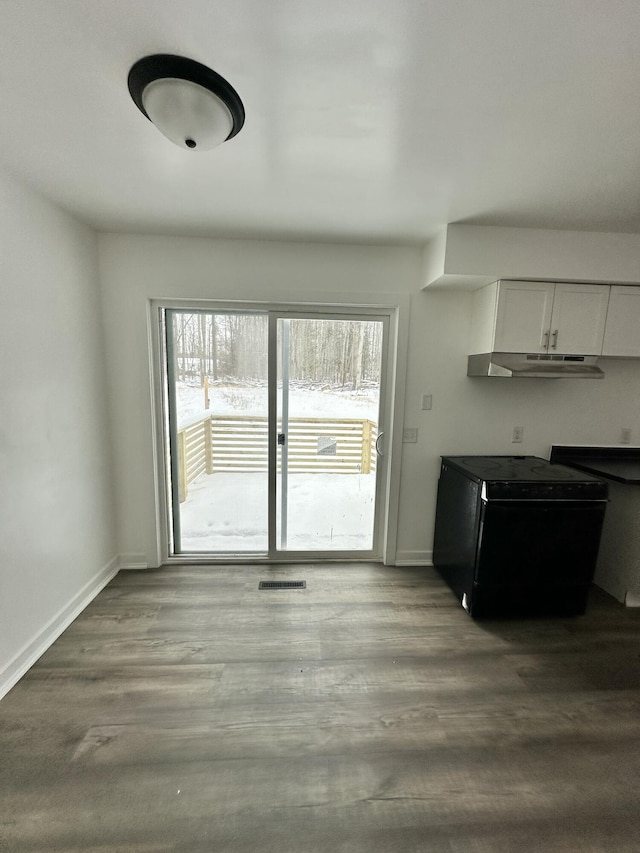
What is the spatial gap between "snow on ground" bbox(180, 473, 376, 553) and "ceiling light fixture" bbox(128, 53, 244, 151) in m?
2.15

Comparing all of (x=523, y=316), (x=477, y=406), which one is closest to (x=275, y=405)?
(x=477, y=406)

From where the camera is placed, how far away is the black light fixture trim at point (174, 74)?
100 cm

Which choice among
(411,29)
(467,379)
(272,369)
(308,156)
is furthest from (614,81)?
(272,369)

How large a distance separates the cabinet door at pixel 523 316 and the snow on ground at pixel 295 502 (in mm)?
978

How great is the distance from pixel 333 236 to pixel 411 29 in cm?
145

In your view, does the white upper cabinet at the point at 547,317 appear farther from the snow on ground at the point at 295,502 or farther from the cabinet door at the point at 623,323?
the snow on ground at the point at 295,502

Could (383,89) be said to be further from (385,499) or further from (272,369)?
(385,499)

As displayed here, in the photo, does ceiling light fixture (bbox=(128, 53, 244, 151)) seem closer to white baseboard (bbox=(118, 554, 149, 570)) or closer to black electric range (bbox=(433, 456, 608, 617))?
black electric range (bbox=(433, 456, 608, 617))

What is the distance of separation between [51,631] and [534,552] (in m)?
2.94

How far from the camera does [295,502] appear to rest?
282 centimetres

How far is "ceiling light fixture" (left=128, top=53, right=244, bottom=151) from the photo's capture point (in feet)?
3.33

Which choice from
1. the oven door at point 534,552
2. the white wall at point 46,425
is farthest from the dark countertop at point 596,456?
the white wall at point 46,425

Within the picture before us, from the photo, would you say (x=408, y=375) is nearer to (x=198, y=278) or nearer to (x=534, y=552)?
(x=534, y=552)

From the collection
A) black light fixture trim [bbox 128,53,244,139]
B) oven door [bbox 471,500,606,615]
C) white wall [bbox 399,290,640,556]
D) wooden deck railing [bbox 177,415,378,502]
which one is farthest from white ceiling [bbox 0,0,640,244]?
oven door [bbox 471,500,606,615]
